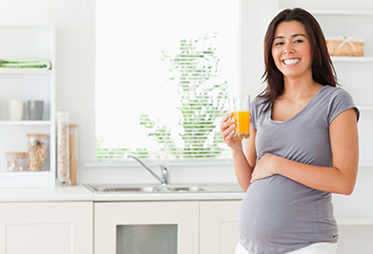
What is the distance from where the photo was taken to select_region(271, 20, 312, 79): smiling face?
165cm

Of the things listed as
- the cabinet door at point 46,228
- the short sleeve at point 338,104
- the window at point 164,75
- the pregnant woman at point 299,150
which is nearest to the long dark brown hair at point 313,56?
the pregnant woman at point 299,150

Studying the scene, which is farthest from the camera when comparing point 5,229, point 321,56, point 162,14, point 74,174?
point 162,14

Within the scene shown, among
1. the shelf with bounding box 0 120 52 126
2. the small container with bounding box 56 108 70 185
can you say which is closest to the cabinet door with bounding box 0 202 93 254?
the small container with bounding box 56 108 70 185

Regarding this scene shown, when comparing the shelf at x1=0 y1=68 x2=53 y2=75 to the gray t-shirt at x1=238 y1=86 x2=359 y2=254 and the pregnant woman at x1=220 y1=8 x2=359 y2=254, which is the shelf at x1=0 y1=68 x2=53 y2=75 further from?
the gray t-shirt at x1=238 y1=86 x2=359 y2=254

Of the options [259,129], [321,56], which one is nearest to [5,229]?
[259,129]

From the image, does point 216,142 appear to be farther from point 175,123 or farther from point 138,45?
point 138,45

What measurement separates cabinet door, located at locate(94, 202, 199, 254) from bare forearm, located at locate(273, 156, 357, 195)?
1.38 m

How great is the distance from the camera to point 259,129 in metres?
1.75

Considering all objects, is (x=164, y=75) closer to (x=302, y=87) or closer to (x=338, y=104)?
(x=302, y=87)

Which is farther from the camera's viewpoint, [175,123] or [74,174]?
[175,123]

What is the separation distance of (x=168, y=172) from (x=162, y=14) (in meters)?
1.07

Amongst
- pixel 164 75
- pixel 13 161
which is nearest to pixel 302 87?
pixel 164 75

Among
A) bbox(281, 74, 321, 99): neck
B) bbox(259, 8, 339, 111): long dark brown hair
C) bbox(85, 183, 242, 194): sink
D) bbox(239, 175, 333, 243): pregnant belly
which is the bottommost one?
bbox(85, 183, 242, 194): sink

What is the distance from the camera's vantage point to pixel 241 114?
1.76 metres
